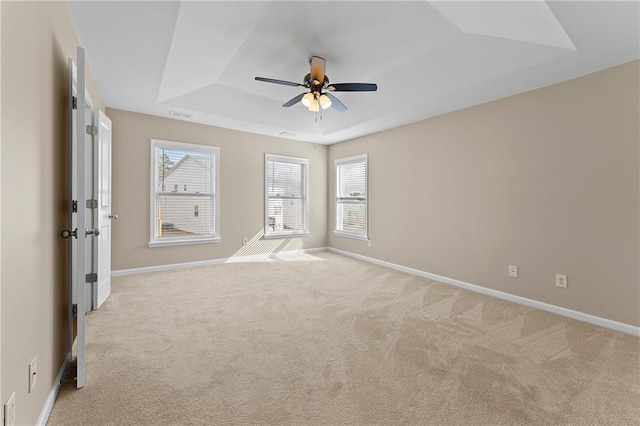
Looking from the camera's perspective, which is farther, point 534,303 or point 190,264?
Answer: point 190,264

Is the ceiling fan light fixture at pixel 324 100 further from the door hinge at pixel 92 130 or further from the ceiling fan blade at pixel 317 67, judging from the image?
the door hinge at pixel 92 130

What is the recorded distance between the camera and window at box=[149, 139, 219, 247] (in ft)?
15.1

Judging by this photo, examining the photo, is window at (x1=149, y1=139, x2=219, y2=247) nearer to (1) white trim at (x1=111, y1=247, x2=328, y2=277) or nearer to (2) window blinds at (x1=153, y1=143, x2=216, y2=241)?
(2) window blinds at (x1=153, y1=143, x2=216, y2=241)

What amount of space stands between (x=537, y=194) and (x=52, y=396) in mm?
4409

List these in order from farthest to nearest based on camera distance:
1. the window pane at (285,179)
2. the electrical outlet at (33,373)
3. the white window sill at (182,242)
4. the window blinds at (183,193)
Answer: the window pane at (285,179) < the window blinds at (183,193) < the white window sill at (182,242) < the electrical outlet at (33,373)

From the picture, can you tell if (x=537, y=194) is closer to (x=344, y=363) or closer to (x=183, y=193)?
(x=344, y=363)

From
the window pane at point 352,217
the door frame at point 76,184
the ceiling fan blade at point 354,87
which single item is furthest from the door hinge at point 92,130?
the window pane at point 352,217

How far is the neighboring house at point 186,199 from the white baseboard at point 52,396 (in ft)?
9.82

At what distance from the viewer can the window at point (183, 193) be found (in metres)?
4.60

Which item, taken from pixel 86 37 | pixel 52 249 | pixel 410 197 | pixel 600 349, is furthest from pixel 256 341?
pixel 410 197

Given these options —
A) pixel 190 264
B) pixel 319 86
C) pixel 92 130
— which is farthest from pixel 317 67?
pixel 190 264

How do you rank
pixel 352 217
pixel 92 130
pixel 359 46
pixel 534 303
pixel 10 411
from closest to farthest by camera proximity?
1. pixel 10 411
2. pixel 92 130
3. pixel 359 46
4. pixel 534 303
5. pixel 352 217

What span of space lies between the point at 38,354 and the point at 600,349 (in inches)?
148

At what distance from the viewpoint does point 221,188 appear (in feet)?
16.9
